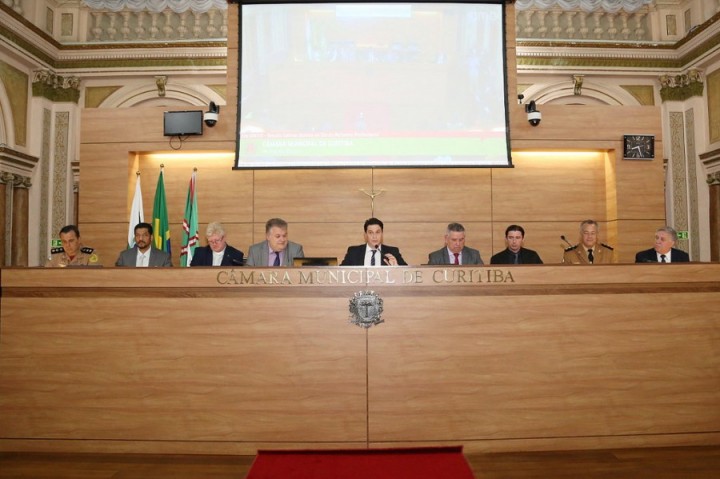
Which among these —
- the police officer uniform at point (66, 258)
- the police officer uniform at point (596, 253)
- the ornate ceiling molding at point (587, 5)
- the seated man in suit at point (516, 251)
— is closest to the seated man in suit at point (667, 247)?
the police officer uniform at point (596, 253)

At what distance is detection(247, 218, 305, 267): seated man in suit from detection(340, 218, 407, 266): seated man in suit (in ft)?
1.60

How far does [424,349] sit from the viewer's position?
8.74 feet

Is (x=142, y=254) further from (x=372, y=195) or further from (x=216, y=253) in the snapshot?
(x=372, y=195)

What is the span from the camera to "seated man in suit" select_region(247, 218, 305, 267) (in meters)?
4.32

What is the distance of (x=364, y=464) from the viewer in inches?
85.0

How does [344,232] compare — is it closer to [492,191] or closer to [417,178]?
[417,178]

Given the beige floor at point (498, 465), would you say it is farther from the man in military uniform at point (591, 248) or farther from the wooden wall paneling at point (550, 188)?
the wooden wall paneling at point (550, 188)

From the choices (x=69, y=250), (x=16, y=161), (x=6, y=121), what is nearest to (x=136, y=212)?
(x=69, y=250)

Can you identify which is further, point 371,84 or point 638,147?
point 638,147

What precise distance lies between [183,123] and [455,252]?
3082 millimetres

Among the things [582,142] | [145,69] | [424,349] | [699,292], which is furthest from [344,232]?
[145,69]

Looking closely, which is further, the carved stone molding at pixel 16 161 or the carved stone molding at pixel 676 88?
the carved stone molding at pixel 676 88

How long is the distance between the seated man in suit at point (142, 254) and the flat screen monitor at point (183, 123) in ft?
3.73

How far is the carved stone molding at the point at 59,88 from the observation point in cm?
792
